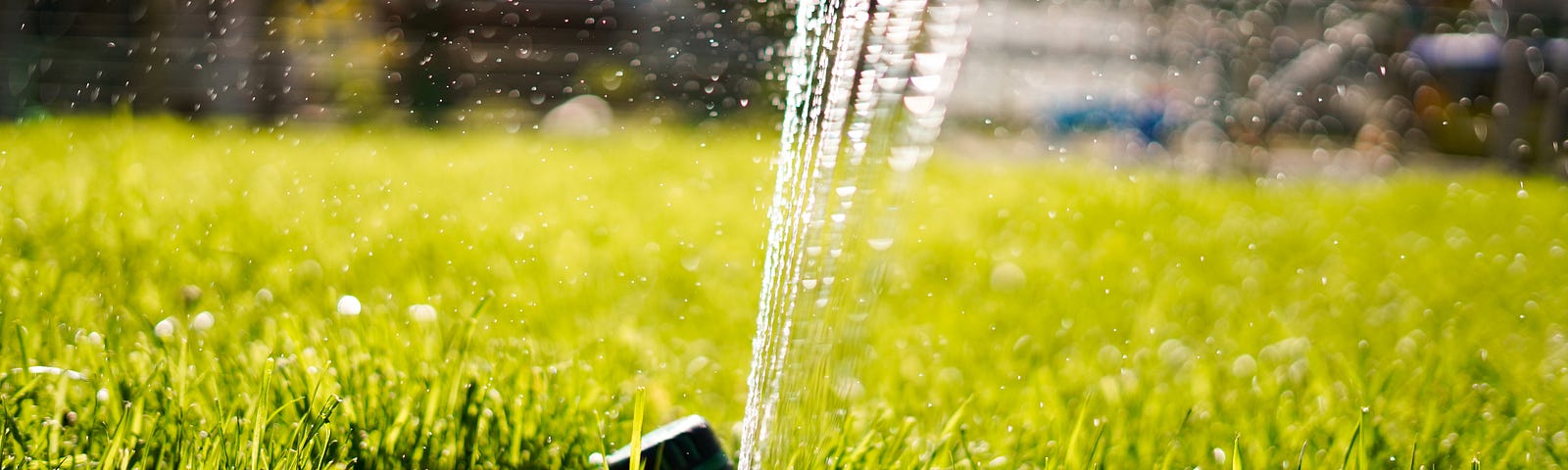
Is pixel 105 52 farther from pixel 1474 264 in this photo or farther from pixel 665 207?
pixel 1474 264

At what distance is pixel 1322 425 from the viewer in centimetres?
117

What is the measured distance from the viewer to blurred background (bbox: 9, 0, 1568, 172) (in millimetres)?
4867

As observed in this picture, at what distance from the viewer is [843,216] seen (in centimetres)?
90

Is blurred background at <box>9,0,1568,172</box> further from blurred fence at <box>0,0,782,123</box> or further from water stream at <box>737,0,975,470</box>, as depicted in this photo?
A: water stream at <box>737,0,975,470</box>

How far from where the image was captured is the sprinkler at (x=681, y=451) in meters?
0.80

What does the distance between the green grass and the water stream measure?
0.06m

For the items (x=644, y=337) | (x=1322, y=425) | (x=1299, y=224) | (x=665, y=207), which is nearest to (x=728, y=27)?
(x=644, y=337)

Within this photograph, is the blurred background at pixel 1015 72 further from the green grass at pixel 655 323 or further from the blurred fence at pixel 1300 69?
the green grass at pixel 655 323

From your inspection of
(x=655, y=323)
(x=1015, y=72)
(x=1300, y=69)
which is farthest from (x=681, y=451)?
(x=1300, y=69)

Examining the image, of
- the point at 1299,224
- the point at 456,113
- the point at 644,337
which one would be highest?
the point at 644,337

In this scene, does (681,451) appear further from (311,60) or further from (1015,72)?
(1015,72)

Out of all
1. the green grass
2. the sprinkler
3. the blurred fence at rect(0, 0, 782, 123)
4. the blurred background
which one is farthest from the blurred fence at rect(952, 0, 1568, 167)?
the sprinkler

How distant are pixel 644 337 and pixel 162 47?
15.1 feet

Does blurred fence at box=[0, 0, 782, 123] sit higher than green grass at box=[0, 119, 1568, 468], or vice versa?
green grass at box=[0, 119, 1568, 468]
